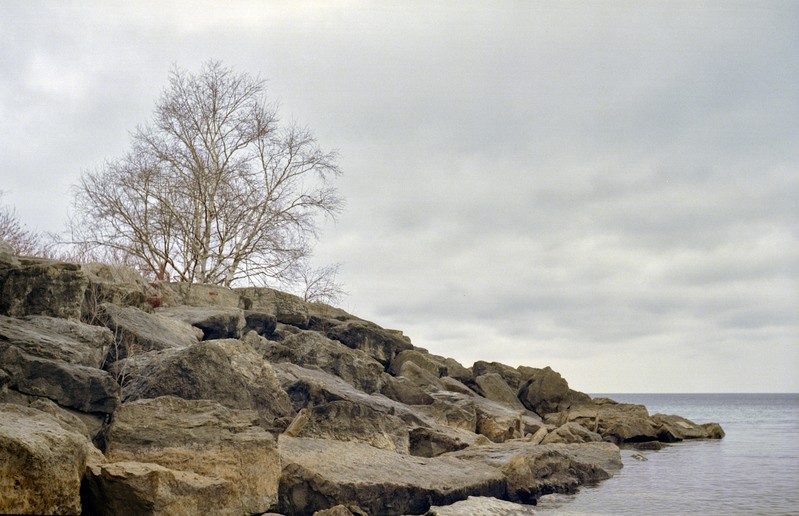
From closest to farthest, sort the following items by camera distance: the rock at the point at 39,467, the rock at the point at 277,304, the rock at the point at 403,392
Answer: the rock at the point at 39,467 < the rock at the point at 403,392 < the rock at the point at 277,304

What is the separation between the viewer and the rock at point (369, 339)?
22252 millimetres

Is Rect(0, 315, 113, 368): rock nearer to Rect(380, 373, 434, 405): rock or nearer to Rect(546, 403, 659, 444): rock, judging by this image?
Rect(380, 373, 434, 405): rock

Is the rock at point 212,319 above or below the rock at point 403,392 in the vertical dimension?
above

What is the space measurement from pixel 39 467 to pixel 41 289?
245 inches

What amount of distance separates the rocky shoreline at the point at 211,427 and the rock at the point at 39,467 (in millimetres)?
10

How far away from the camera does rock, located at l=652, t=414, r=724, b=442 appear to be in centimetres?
2634

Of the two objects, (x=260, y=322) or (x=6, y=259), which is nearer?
(x=6, y=259)

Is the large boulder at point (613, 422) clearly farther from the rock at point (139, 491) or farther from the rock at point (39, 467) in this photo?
the rock at point (39, 467)

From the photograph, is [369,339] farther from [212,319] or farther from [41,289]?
[41,289]

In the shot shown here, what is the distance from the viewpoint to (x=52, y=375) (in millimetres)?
8883

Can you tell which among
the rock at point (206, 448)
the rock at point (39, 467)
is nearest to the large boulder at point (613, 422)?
the rock at point (206, 448)

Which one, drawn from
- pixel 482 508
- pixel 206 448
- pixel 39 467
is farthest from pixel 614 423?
pixel 39 467

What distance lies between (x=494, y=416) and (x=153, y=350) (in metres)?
9.91

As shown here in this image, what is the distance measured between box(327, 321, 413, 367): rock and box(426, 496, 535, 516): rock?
474 inches
